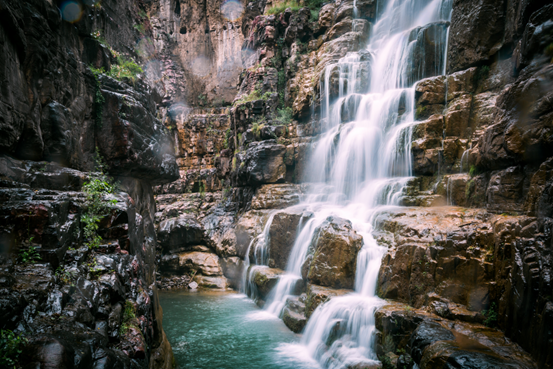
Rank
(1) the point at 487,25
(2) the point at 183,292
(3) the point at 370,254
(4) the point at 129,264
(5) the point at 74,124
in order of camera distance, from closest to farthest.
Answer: (4) the point at 129,264
(5) the point at 74,124
(3) the point at 370,254
(1) the point at 487,25
(2) the point at 183,292

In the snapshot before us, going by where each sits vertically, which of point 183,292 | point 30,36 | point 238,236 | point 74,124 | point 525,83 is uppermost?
point 30,36

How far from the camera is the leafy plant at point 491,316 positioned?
19.6ft

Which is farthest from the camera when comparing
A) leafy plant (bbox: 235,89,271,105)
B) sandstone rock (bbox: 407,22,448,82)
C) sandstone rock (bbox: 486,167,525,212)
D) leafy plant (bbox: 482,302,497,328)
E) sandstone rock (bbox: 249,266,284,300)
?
leafy plant (bbox: 235,89,271,105)

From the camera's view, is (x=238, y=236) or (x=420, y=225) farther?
(x=238, y=236)

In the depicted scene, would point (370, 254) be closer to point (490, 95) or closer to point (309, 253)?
point (309, 253)

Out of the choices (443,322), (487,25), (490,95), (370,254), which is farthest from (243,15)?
(443,322)

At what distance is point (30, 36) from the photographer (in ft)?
20.8

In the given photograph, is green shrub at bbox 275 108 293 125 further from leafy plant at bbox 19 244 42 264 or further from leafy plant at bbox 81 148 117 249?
leafy plant at bbox 19 244 42 264

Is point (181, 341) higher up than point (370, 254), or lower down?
lower down

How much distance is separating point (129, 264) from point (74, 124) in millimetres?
4531

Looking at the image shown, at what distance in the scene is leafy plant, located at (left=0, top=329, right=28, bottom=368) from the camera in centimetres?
286

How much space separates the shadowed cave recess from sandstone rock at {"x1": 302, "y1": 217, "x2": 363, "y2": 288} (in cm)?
6

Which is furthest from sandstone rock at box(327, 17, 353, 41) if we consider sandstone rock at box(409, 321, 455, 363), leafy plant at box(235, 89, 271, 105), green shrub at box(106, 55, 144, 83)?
sandstone rock at box(409, 321, 455, 363)

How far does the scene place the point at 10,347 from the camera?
9.75 ft
